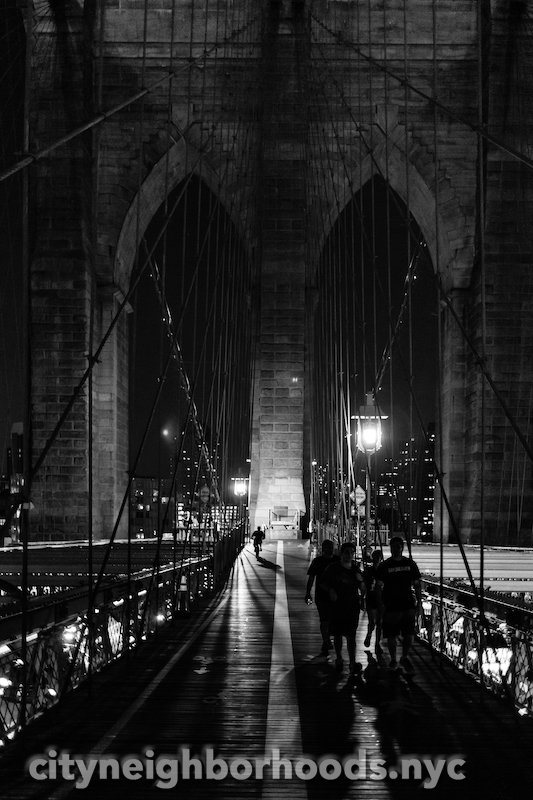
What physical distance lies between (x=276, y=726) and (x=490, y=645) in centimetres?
188

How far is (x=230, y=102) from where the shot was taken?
30.5m

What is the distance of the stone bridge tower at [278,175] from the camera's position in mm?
27547

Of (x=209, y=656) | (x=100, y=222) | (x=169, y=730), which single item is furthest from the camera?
(x=100, y=222)

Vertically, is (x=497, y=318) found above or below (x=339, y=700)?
above

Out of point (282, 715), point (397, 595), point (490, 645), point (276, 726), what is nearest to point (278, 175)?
point (397, 595)

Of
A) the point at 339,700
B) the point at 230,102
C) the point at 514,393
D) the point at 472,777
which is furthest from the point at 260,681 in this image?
the point at 230,102

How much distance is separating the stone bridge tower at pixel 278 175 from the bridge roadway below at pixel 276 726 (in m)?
18.9

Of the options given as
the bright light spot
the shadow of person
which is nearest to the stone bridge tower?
the shadow of person

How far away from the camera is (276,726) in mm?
6391

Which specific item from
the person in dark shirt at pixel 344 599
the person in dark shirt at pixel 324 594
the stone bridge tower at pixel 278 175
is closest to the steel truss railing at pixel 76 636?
the person in dark shirt at pixel 324 594

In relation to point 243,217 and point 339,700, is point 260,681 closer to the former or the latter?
point 339,700

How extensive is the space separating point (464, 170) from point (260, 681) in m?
24.1

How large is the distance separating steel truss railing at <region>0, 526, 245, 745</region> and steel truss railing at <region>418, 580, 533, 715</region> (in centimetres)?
280

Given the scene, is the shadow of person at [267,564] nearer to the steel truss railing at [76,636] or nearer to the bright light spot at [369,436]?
the bright light spot at [369,436]
